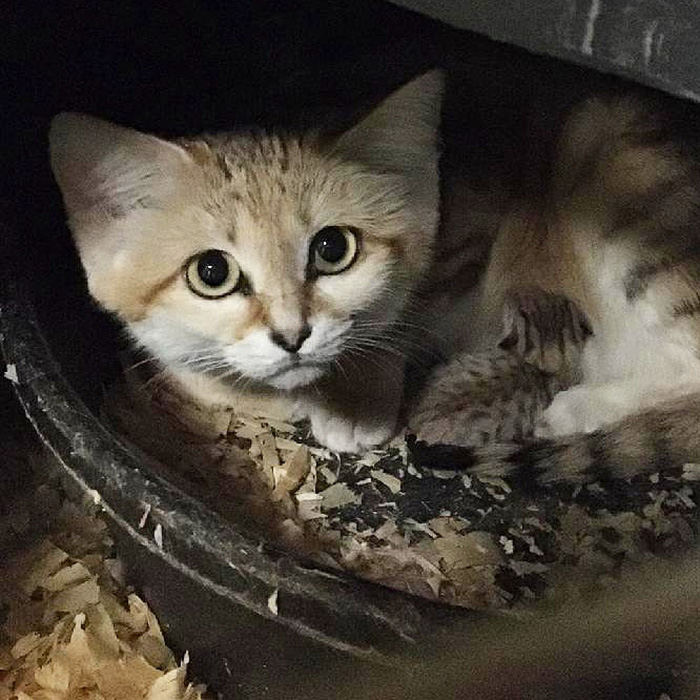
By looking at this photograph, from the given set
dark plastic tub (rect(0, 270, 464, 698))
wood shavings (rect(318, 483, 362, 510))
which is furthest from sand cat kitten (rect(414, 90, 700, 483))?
dark plastic tub (rect(0, 270, 464, 698))

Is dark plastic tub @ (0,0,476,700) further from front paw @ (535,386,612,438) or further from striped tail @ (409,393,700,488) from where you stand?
front paw @ (535,386,612,438)

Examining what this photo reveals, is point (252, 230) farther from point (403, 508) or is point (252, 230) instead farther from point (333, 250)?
point (403, 508)

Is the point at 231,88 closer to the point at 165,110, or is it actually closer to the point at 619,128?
the point at 165,110

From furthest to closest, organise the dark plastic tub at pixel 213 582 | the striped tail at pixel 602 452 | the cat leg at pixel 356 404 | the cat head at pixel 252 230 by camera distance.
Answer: the cat leg at pixel 356 404
the striped tail at pixel 602 452
the cat head at pixel 252 230
the dark plastic tub at pixel 213 582

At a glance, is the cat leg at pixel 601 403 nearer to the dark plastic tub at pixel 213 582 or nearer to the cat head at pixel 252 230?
the cat head at pixel 252 230

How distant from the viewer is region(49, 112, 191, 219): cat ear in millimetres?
1031

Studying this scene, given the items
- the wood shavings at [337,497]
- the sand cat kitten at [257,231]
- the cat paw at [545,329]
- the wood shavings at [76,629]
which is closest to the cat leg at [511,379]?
the cat paw at [545,329]

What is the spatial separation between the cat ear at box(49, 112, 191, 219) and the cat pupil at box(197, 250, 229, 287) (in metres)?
0.09

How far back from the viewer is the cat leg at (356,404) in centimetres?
133

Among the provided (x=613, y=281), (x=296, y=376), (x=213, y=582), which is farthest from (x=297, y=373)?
(x=613, y=281)

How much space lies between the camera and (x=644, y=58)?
0.64m

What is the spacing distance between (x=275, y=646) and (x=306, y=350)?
11.9 inches

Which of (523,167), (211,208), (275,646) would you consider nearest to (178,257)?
(211,208)

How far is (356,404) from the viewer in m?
1.34
